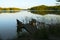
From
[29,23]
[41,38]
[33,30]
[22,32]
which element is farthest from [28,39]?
[29,23]

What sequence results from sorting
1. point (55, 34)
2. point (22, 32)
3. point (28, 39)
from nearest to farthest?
point (28, 39)
point (55, 34)
point (22, 32)

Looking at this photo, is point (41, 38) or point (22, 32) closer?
point (41, 38)

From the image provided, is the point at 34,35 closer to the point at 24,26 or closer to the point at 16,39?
the point at 16,39

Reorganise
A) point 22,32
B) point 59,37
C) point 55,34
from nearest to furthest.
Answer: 1. point 59,37
2. point 55,34
3. point 22,32

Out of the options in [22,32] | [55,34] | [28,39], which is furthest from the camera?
[22,32]

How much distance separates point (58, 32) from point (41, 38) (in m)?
1.64

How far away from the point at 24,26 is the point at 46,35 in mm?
2503

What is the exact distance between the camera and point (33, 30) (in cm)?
1053

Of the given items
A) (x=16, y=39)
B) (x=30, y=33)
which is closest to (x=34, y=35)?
(x=30, y=33)

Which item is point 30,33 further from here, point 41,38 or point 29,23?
point 29,23

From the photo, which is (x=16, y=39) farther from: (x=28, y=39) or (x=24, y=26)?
(x=24, y=26)

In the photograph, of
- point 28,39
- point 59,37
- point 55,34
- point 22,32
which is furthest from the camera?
point 22,32

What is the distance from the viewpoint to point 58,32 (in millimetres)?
10648

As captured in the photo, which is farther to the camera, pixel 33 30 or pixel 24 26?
pixel 24 26
